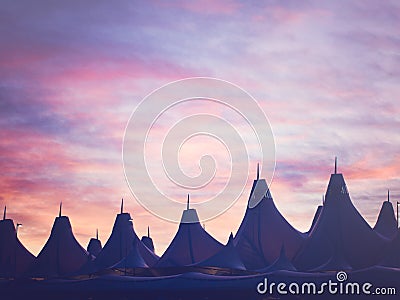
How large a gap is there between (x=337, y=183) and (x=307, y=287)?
17.5m

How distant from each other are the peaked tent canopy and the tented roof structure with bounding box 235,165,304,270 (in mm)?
18328

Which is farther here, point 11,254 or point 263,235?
point 11,254

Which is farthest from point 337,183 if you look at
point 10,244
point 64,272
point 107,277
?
point 10,244

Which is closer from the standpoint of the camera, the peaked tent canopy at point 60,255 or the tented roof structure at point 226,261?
the tented roof structure at point 226,261

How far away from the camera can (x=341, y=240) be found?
204ft

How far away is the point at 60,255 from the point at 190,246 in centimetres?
1718

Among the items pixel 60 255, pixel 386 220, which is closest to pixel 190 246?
pixel 60 255

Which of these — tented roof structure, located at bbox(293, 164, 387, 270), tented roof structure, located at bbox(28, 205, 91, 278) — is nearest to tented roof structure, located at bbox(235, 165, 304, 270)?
tented roof structure, located at bbox(293, 164, 387, 270)

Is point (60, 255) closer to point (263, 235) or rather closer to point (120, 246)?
point (120, 246)

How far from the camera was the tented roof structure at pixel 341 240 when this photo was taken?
6175 cm

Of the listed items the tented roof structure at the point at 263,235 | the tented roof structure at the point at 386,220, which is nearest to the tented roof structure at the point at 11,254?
the tented roof structure at the point at 263,235

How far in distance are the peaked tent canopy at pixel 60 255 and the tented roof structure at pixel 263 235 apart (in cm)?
1833

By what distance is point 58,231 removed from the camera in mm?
82562

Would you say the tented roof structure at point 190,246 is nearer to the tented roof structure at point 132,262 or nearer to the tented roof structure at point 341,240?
the tented roof structure at point 132,262
